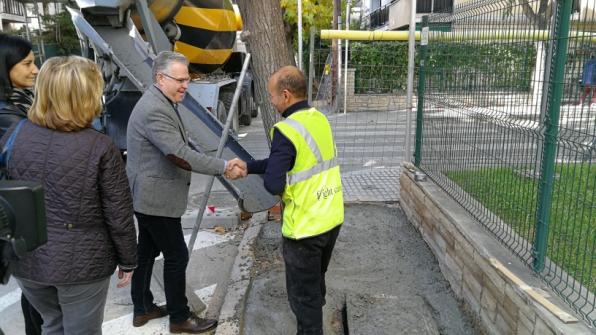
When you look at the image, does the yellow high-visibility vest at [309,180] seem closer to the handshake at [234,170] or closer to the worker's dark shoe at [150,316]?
the handshake at [234,170]

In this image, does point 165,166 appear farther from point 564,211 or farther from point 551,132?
point 564,211

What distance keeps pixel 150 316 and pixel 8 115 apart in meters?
1.67

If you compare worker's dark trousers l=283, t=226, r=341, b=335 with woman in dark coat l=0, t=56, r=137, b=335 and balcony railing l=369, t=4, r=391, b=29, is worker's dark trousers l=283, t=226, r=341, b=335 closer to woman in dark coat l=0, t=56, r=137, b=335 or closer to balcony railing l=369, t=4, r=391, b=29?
woman in dark coat l=0, t=56, r=137, b=335

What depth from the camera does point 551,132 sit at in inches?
103

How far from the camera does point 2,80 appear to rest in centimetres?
277

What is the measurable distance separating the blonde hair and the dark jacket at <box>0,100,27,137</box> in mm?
549

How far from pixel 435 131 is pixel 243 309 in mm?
2518

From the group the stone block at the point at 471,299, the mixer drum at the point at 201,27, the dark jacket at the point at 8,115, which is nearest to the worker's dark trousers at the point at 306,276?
the stone block at the point at 471,299

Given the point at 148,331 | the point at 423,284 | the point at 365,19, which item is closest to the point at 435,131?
the point at 423,284

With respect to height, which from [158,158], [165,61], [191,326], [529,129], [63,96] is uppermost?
[165,61]

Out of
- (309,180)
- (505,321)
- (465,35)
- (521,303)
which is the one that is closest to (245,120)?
(465,35)

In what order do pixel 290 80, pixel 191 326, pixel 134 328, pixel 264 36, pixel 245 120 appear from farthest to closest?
pixel 245 120 < pixel 264 36 < pixel 134 328 < pixel 191 326 < pixel 290 80

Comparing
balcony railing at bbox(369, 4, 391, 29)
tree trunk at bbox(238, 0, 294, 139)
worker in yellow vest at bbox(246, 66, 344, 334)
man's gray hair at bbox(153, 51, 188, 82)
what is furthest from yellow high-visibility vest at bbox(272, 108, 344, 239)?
balcony railing at bbox(369, 4, 391, 29)

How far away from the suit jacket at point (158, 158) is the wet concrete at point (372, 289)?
1063 mm
